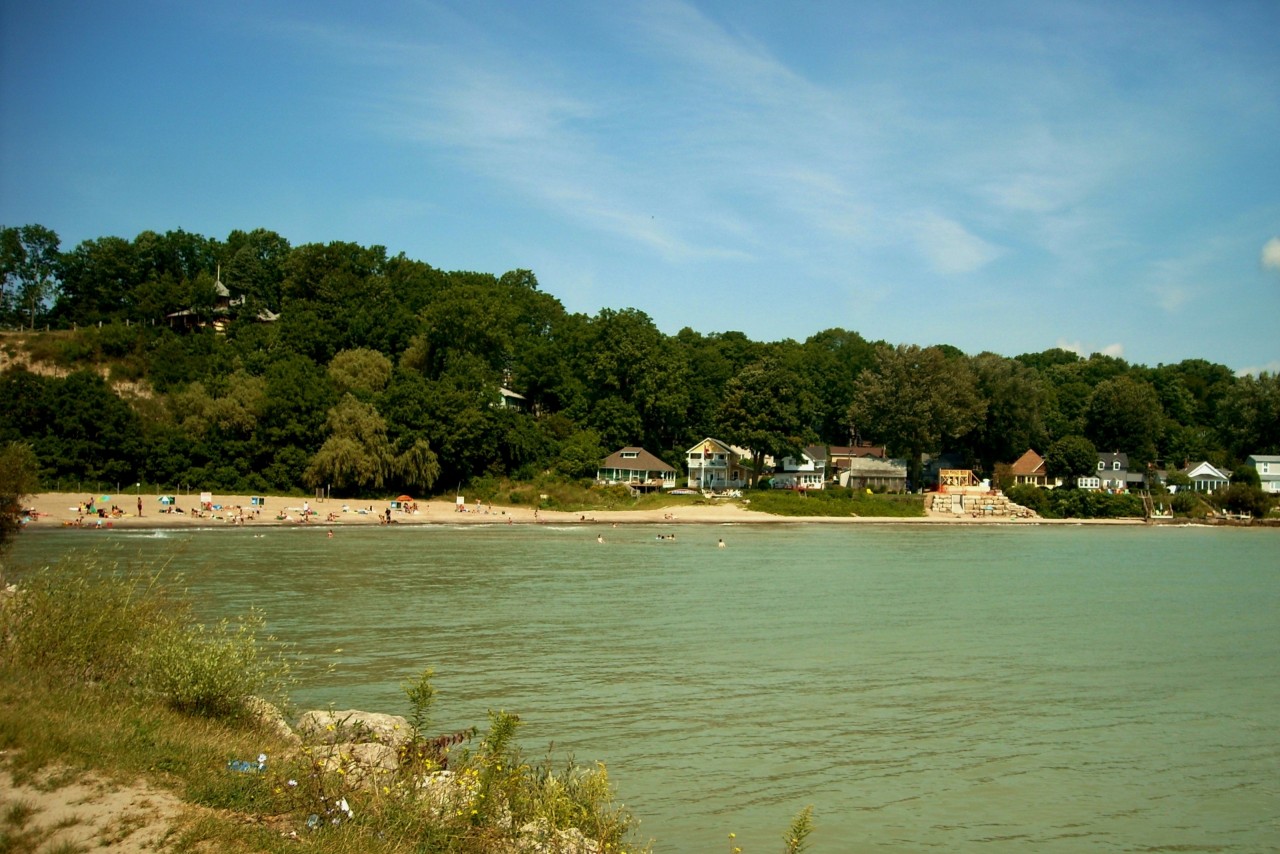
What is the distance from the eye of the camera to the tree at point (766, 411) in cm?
8050

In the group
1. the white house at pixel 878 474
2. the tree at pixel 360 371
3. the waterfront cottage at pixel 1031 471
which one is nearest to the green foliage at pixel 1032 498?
the waterfront cottage at pixel 1031 471

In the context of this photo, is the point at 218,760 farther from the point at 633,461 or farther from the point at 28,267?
the point at 28,267

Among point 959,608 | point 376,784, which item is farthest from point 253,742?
point 959,608

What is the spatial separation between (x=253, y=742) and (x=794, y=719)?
984 centimetres

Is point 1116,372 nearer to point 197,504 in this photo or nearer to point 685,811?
point 197,504

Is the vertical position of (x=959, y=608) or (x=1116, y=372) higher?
(x=1116, y=372)

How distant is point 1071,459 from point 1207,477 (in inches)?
628

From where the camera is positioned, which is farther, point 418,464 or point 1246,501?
point 1246,501

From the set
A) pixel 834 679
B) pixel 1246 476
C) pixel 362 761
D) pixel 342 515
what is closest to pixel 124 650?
pixel 362 761

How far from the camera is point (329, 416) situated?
63.3m

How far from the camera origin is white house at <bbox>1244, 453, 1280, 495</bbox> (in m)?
94.5

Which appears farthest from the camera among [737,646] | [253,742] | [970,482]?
[970,482]

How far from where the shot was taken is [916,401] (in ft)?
276

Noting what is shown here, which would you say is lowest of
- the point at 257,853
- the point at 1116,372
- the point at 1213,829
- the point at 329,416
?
the point at 1213,829
